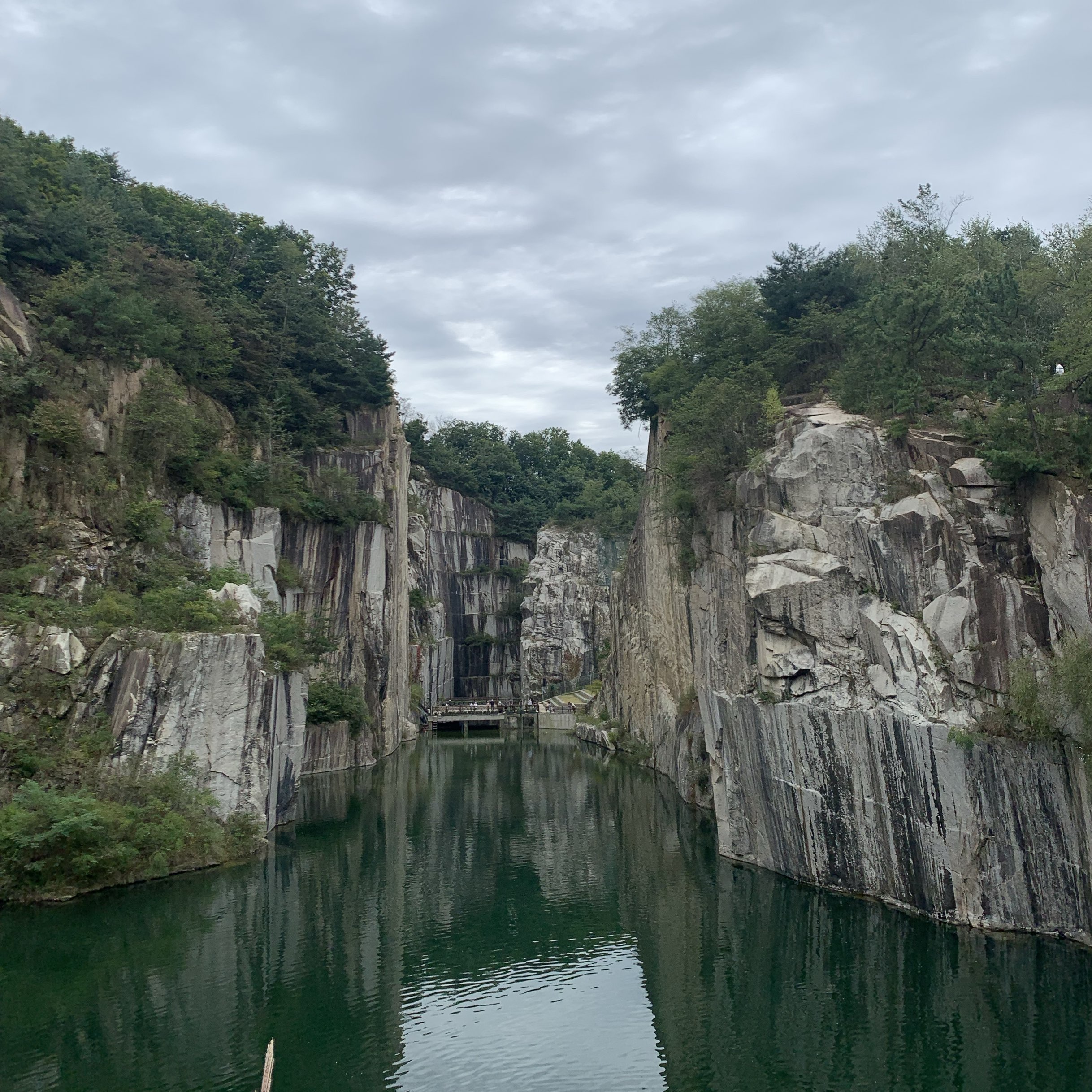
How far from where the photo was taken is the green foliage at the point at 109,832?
56.7 feet

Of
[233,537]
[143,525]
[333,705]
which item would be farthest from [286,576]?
[143,525]

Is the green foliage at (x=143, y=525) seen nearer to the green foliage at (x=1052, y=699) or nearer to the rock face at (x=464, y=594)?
the green foliage at (x=1052, y=699)

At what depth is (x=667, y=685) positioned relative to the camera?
35781 millimetres

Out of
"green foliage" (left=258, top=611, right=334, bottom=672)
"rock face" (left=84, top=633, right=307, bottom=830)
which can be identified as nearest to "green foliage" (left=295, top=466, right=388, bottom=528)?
"green foliage" (left=258, top=611, right=334, bottom=672)

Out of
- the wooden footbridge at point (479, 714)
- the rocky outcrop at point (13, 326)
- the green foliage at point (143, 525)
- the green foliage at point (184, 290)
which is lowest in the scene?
the wooden footbridge at point (479, 714)

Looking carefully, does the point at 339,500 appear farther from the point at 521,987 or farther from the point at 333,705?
the point at 521,987

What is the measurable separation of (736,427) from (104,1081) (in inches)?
781

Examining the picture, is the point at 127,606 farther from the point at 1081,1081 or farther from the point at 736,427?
the point at 1081,1081

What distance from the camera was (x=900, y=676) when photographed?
56.1 ft

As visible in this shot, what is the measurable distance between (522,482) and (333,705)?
3743 cm

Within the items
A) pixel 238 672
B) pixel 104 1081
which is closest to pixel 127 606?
pixel 238 672

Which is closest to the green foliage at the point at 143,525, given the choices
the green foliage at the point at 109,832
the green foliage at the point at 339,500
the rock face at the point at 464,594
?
the green foliage at the point at 109,832

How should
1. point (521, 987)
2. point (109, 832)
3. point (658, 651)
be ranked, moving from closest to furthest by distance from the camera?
1. point (521, 987)
2. point (109, 832)
3. point (658, 651)

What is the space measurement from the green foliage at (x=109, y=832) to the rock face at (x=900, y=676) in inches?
484
